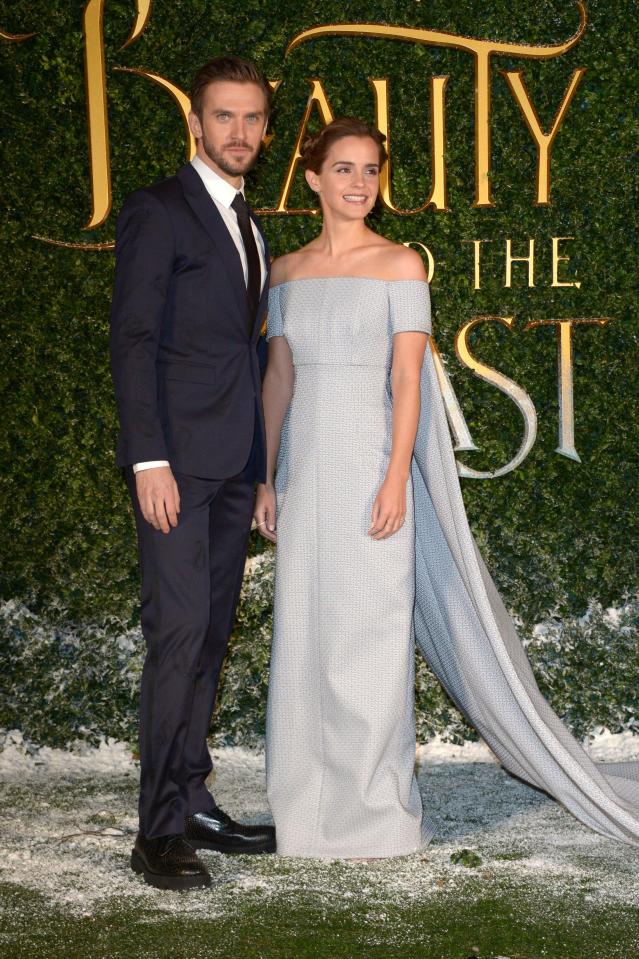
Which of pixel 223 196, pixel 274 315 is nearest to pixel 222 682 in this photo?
pixel 274 315

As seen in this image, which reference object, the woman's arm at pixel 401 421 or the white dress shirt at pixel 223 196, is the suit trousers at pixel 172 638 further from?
the white dress shirt at pixel 223 196

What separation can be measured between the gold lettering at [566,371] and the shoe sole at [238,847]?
5.87 ft

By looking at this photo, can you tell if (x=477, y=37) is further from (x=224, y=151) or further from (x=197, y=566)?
(x=197, y=566)

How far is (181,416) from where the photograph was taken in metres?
2.92

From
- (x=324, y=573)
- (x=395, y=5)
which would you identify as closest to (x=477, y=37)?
(x=395, y=5)

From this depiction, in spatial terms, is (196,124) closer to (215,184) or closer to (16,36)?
(215,184)

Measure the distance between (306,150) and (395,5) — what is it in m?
1.13

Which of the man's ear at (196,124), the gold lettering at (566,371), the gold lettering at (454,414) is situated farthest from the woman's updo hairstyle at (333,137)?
the gold lettering at (566,371)

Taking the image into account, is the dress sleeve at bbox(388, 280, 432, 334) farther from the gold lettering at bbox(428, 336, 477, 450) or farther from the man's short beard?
the gold lettering at bbox(428, 336, 477, 450)

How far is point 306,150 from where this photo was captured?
314 cm

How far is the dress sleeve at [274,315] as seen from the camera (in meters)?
3.19

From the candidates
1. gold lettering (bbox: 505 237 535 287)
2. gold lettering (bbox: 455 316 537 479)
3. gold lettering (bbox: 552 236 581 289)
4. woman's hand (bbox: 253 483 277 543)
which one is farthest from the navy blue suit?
gold lettering (bbox: 552 236 581 289)

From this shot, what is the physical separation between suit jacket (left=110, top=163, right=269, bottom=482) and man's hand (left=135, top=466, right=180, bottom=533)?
43 mm

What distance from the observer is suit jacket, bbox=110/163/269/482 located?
Result: 2.81m
